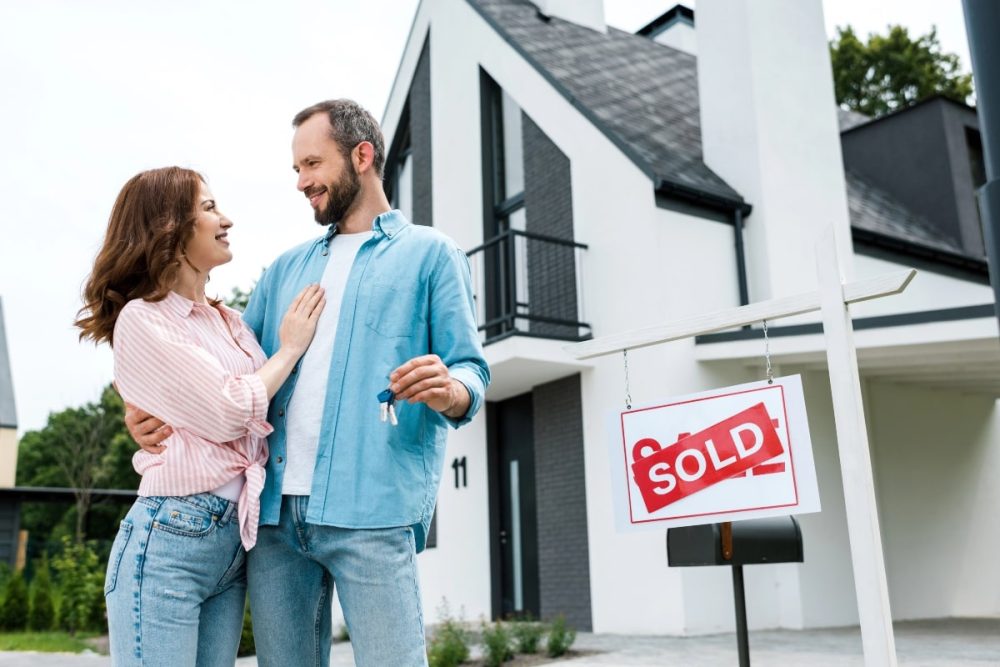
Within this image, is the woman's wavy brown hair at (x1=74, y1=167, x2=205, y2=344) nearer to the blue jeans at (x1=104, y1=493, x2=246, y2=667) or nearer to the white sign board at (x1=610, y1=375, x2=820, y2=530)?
the blue jeans at (x1=104, y1=493, x2=246, y2=667)

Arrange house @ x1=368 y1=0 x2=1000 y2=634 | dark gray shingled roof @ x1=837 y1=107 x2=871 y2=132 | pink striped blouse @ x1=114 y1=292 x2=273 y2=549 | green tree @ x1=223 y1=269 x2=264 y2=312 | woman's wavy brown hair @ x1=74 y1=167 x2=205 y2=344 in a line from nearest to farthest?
pink striped blouse @ x1=114 y1=292 x2=273 y2=549, woman's wavy brown hair @ x1=74 y1=167 x2=205 y2=344, house @ x1=368 y1=0 x2=1000 y2=634, dark gray shingled roof @ x1=837 y1=107 x2=871 y2=132, green tree @ x1=223 y1=269 x2=264 y2=312

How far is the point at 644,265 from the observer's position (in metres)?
8.88

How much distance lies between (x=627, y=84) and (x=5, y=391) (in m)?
19.0

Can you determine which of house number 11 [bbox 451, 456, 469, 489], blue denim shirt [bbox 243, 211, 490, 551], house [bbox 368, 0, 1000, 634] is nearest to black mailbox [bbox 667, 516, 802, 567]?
blue denim shirt [bbox 243, 211, 490, 551]

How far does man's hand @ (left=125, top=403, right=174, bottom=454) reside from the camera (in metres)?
1.73

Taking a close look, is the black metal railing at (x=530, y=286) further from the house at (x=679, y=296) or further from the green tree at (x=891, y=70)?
the green tree at (x=891, y=70)

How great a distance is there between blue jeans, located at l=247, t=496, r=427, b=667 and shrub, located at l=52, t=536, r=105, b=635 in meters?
10.4

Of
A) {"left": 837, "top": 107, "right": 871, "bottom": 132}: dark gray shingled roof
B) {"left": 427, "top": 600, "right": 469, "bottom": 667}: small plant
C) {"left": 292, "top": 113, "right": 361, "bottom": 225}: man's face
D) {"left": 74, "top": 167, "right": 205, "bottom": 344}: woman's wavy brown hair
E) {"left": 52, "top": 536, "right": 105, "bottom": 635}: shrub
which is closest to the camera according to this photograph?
{"left": 74, "top": 167, "right": 205, "bottom": 344}: woman's wavy brown hair

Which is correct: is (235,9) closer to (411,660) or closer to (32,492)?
(411,660)

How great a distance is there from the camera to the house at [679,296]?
28.5 feet

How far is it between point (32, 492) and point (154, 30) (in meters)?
14.4

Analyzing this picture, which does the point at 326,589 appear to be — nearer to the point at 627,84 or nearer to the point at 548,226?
the point at 548,226

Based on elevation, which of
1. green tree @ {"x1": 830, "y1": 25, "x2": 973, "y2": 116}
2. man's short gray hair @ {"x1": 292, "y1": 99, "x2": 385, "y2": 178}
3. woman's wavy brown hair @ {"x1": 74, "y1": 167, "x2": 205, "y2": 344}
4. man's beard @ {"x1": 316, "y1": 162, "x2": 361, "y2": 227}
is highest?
green tree @ {"x1": 830, "y1": 25, "x2": 973, "y2": 116}

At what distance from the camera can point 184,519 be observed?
1.64 m
